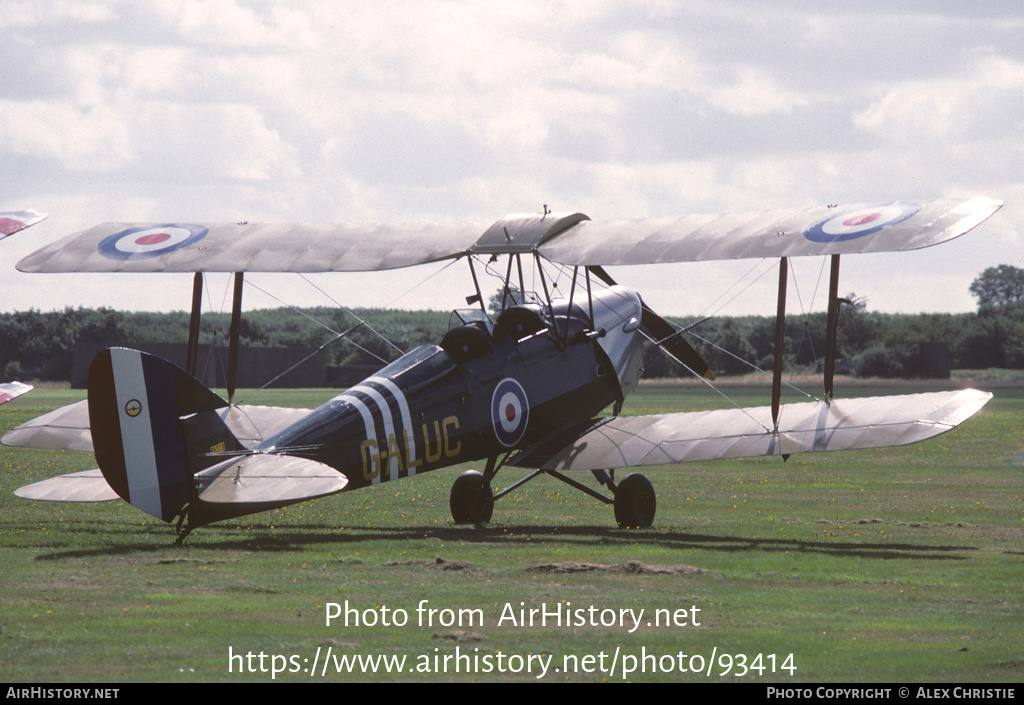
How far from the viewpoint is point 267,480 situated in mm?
10672

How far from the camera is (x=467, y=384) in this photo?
13.3 m

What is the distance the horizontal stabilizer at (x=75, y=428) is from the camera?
14000mm

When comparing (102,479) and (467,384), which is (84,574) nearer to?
(102,479)

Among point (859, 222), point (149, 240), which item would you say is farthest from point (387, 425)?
point (859, 222)

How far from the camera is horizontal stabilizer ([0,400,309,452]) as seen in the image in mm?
14000

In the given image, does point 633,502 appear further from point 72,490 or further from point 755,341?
point 755,341

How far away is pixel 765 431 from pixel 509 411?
276 centimetres

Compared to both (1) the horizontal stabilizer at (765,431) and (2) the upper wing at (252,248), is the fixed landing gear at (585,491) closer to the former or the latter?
(1) the horizontal stabilizer at (765,431)

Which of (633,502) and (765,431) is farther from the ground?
(765,431)

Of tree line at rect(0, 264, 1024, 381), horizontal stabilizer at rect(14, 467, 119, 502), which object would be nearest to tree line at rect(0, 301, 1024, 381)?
tree line at rect(0, 264, 1024, 381)

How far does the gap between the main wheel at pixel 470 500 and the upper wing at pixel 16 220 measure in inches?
206

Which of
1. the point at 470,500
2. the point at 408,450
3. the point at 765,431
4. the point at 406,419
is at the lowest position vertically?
the point at 470,500

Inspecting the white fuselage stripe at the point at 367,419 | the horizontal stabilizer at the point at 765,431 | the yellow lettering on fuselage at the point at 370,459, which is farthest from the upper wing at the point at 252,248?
the horizontal stabilizer at the point at 765,431

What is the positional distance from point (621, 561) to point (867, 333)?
8345 centimetres
